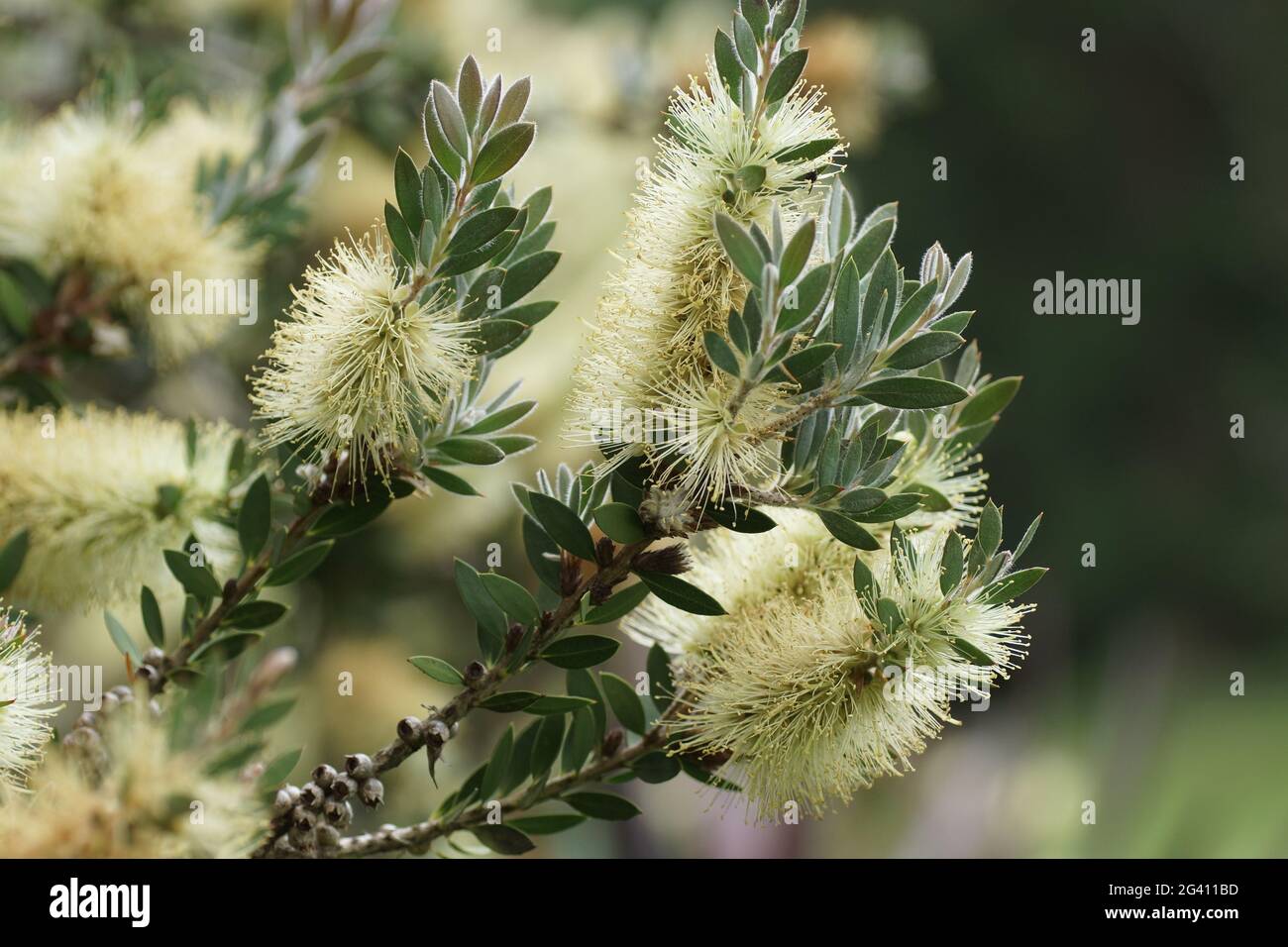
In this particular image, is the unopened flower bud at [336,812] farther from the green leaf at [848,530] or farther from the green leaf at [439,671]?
the green leaf at [848,530]

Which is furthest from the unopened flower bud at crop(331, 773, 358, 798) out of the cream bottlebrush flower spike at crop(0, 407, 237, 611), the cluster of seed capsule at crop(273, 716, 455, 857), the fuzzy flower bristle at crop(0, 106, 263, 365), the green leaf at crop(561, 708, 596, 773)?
the fuzzy flower bristle at crop(0, 106, 263, 365)

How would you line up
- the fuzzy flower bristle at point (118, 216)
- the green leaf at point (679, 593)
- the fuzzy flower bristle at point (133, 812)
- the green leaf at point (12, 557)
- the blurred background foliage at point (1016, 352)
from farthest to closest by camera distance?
1. the blurred background foliage at point (1016, 352)
2. the fuzzy flower bristle at point (118, 216)
3. the green leaf at point (12, 557)
4. the green leaf at point (679, 593)
5. the fuzzy flower bristle at point (133, 812)

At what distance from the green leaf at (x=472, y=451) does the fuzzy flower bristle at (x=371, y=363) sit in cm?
1

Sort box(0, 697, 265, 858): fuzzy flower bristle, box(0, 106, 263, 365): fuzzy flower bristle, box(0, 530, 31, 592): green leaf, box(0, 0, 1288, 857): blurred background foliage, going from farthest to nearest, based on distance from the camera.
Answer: box(0, 0, 1288, 857): blurred background foliage
box(0, 106, 263, 365): fuzzy flower bristle
box(0, 530, 31, 592): green leaf
box(0, 697, 265, 858): fuzzy flower bristle

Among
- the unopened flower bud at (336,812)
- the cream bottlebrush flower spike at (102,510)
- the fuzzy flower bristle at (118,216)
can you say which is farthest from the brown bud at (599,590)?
the fuzzy flower bristle at (118,216)

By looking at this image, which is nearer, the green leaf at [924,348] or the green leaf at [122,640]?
the green leaf at [924,348]

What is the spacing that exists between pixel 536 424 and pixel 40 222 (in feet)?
1.70

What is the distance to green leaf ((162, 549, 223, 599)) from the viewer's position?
0.46 m

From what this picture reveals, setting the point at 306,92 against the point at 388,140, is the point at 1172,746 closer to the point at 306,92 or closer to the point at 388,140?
the point at 388,140

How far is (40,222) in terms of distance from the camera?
677mm

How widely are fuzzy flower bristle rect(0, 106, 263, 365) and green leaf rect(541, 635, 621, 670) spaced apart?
39 cm

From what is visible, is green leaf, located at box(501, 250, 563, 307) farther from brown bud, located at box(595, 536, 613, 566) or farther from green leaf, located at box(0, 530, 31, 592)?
green leaf, located at box(0, 530, 31, 592)

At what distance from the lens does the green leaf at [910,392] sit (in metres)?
0.36
